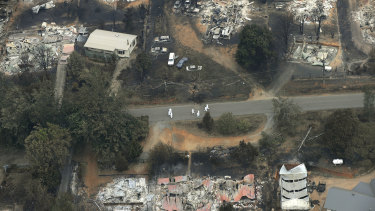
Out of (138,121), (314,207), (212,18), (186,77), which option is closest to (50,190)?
(138,121)

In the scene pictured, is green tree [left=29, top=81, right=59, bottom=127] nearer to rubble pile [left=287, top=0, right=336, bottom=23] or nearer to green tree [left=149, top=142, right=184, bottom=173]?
green tree [left=149, top=142, right=184, bottom=173]

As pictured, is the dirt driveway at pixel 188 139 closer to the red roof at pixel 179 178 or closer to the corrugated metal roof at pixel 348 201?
the red roof at pixel 179 178

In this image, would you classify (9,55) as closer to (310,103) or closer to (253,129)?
(253,129)

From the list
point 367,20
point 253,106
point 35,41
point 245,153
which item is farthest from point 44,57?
point 367,20

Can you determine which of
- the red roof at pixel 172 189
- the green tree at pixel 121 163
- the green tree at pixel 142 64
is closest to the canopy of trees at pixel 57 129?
the green tree at pixel 121 163

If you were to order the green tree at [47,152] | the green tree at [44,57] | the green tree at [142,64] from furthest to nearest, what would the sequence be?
the green tree at [44,57], the green tree at [142,64], the green tree at [47,152]

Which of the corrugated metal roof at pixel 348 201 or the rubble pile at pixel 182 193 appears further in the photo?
the rubble pile at pixel 182 193

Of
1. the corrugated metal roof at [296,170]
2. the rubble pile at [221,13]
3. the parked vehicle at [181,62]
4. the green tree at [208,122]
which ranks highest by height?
the rubble pile at [221,13]
